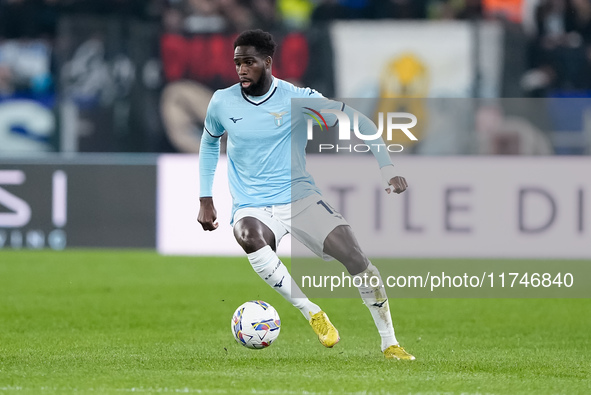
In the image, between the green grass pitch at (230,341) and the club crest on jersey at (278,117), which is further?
the club crest on jersey at (278,117)

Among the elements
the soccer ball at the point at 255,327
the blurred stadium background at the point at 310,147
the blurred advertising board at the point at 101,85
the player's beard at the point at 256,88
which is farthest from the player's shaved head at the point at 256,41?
the blurred advertising board at the point at 101,85

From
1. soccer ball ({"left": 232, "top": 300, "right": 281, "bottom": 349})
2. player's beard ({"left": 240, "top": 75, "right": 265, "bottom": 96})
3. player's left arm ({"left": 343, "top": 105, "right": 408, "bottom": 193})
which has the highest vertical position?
player's beard ({"left": 240, "top": 75, "right": 265, "bottom": 96})

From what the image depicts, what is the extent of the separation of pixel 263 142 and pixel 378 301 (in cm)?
122

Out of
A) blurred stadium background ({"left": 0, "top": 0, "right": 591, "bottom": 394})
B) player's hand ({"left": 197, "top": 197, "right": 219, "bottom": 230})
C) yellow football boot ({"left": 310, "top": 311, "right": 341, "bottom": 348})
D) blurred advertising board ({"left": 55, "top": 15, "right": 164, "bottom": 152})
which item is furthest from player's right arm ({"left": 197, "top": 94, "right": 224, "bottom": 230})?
blurred advertising board ({"left": 55, "top": 15, "right": 164, "bottom": 152})

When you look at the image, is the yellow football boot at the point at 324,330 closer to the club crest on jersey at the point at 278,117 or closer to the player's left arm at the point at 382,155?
the player's left arm at the point at 382,155

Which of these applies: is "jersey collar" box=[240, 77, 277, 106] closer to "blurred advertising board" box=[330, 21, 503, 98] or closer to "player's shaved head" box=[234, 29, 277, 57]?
"player's shaved head" box=[234, 29, 277, 57]

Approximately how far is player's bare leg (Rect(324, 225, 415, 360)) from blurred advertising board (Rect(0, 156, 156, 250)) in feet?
25.1

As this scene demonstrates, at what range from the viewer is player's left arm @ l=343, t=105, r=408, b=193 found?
6.75m

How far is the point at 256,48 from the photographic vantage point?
274 inches

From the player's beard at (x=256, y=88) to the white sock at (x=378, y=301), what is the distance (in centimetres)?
129

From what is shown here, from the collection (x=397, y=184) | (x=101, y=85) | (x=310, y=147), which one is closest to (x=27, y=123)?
(x=101, y=85)

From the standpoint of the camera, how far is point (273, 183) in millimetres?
7137

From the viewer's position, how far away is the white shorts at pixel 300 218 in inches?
276

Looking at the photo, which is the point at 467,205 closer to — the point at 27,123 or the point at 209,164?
the point at 27,123
